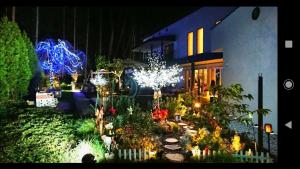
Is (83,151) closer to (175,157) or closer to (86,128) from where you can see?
(86,128)

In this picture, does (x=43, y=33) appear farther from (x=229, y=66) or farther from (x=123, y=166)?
(x=123, y=166)

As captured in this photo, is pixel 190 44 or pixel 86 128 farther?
pixel 190 44

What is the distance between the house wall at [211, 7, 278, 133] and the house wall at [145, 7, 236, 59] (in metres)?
4.05

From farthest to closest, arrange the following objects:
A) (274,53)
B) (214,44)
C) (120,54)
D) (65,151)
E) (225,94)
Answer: (120,54) → (214,44) → (274,53) → (225,94) → (65,151)

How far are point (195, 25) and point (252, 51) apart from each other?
44.9ft

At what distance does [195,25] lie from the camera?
1026 inches

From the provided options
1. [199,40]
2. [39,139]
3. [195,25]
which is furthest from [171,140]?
[195,25]

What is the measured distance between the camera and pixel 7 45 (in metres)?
15.1

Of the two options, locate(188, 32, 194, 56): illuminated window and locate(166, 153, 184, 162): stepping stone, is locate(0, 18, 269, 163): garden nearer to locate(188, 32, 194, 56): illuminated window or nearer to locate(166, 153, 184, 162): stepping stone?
locate(166, 153, 184, 162): stepping stone

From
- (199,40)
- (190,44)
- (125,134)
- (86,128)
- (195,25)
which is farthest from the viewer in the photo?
(190,44)

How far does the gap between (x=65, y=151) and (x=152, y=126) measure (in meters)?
4.53
